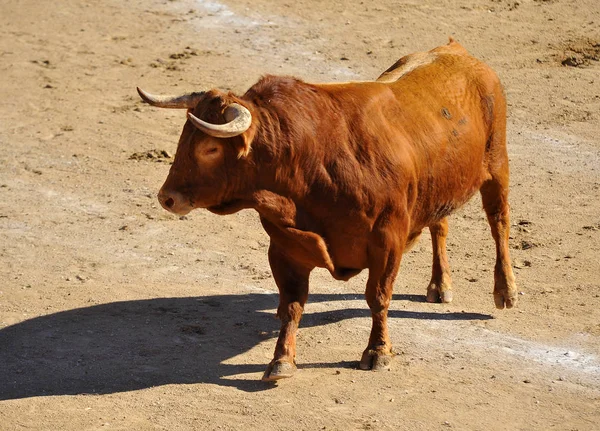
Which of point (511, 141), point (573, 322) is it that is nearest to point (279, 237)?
point (573, 322)

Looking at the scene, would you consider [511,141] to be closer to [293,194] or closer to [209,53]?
[209,53]

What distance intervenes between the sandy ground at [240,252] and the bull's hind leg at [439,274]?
125mm

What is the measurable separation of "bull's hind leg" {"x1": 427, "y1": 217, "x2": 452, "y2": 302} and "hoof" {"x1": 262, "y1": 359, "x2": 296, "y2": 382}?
6.51ft

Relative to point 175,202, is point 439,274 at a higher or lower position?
lower

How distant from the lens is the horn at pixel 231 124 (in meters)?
7.38

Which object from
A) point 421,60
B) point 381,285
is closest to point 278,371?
point 381,285

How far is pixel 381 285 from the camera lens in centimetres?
820

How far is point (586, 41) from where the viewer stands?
615 inches

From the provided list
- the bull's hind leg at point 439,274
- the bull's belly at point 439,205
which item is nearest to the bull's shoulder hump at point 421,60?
the bull's belly at point 439,205

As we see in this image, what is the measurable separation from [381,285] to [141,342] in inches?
74.7

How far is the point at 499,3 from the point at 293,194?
32.3ft

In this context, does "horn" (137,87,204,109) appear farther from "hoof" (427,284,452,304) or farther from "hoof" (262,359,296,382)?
"hoof" (427,284,452,304)

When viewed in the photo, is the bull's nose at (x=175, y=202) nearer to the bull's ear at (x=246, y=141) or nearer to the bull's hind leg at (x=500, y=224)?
the bull's ear at (x=246, y=141)

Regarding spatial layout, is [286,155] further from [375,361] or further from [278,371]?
[375,361]
